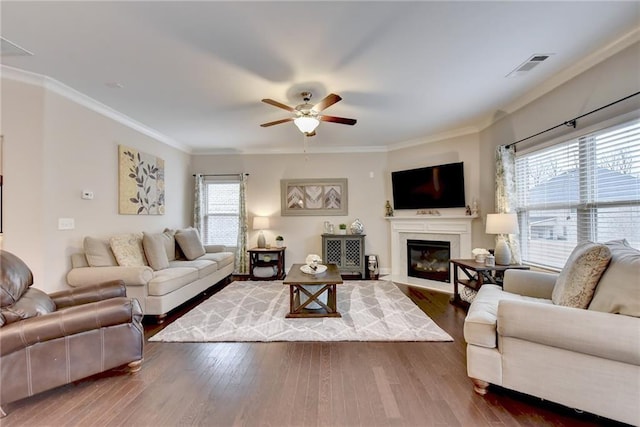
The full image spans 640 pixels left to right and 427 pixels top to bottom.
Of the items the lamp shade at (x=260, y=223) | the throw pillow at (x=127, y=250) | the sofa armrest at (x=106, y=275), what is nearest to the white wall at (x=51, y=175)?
the sofa armrest at (x=106, y=275)

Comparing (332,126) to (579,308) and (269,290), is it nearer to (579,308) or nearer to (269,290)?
(269,290)

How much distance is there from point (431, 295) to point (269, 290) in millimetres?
2604

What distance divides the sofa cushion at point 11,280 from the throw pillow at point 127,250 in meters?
1.18

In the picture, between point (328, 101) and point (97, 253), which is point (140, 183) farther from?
point (328, 101)

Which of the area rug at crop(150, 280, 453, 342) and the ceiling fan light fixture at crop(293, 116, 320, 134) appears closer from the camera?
the area rug at crop(150, 280, 453, 342)

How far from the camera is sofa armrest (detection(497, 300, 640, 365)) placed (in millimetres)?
1514

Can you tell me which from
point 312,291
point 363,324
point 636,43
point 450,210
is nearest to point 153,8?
point 312,291

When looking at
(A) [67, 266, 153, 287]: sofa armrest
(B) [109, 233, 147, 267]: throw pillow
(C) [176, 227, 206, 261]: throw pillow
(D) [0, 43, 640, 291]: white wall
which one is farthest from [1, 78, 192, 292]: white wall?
(C) [176, 227, 206, 261]: throw pillow

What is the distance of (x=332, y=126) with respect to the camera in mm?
4414

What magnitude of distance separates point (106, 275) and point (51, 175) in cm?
121

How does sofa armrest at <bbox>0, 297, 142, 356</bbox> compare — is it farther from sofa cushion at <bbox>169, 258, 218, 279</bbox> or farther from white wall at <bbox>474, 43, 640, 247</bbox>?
white wall at <bbox>474, 43, 640, 247</bbox>

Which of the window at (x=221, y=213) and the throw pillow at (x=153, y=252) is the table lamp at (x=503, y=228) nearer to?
the throw pillow at (x=153, y=252)

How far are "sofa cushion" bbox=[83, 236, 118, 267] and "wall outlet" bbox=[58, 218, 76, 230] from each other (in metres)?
0.19

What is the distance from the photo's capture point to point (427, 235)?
5148 millimetres
